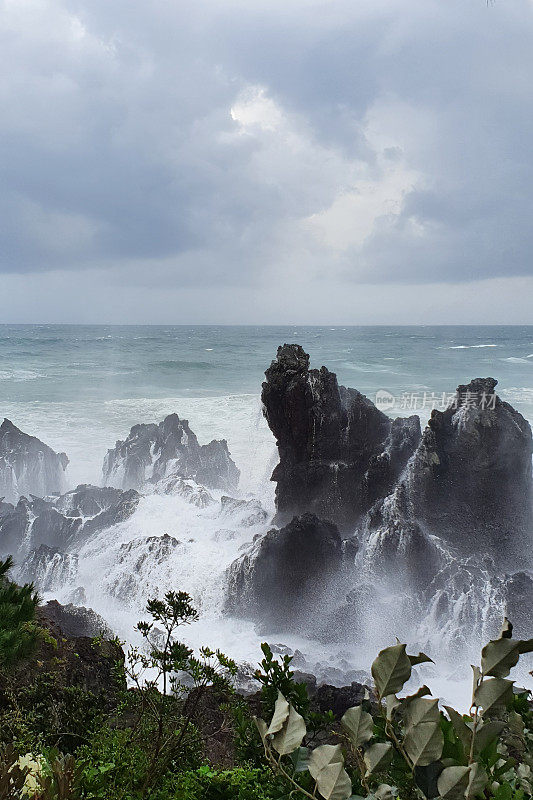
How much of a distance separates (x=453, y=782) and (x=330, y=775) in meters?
0.13

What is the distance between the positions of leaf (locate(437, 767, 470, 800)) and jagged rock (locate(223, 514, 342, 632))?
7.37 m

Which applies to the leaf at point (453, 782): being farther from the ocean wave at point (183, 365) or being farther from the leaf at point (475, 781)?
the ocean wave at point (183, 365)

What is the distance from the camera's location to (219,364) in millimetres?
26344

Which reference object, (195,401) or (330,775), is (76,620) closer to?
(330,775)

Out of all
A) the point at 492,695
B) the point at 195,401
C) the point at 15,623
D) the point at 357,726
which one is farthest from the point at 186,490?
the point at 492,695

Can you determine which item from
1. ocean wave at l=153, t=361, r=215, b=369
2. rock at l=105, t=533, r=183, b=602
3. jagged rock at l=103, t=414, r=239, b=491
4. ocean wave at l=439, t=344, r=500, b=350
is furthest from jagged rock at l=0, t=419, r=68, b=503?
ocean wave at l=439, t=344, r=500, b=350

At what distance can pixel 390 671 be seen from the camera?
0.63 metres

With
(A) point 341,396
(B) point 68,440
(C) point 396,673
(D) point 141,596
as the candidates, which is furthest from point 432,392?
(C) point 396,673

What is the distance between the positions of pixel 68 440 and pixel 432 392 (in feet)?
40.8

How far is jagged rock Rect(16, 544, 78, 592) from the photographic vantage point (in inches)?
342

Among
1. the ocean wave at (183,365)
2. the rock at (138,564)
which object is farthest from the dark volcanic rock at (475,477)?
the ocean wave at (183,365)

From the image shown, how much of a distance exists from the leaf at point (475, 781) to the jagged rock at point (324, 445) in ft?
27.6

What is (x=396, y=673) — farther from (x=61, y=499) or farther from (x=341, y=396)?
(x=61, y=499)

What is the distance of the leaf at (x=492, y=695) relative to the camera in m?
0.62
